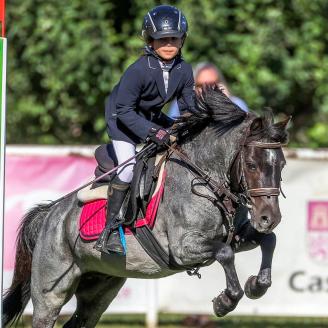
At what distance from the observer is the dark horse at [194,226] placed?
5.98 metres

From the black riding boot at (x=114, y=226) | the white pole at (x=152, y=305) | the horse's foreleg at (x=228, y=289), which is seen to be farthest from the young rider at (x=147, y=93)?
the white pole at (x=152, y=305)

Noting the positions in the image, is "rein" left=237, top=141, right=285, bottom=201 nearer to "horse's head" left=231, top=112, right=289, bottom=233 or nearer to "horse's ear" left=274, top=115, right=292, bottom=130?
"horse's head" left=231, top=112, right=289, bottom=233

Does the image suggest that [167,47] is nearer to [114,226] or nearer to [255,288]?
[114,226]

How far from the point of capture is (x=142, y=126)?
21.1 ft

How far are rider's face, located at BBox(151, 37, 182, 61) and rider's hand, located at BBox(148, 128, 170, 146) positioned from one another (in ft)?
1.64

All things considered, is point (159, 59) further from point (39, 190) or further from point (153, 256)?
point (39, 190)

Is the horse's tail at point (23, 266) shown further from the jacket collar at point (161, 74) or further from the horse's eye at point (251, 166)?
the horse's eye at point (251, 166)

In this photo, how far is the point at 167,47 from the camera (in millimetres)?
6387

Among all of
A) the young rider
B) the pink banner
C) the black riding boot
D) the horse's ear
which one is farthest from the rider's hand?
the pink banner

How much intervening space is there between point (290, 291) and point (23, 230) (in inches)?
133

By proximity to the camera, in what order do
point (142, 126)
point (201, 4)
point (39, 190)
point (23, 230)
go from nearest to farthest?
point (142, 126) → point (23, 230) → point (39, 190) → point (201, 4)

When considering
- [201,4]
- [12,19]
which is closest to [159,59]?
[201,4]

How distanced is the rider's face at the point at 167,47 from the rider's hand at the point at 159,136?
1.64 ft

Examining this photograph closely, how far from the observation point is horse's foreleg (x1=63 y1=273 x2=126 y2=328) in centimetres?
734
